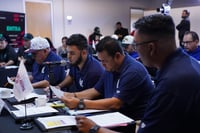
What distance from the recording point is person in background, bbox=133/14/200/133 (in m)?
1.02

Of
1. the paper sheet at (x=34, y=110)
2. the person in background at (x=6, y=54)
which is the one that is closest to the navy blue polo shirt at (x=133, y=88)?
the paper sheet at (x=34, y=110)

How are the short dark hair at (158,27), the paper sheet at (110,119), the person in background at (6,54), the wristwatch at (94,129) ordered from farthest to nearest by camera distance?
the person in background at (6,54), the paper sheet at (110,119), the wristwatch at (94,129), the short dark hair at (158,27)

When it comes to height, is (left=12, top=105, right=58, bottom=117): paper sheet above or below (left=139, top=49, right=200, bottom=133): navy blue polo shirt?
below

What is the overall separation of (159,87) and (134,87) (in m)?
0.79

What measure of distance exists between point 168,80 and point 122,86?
84 centimetres

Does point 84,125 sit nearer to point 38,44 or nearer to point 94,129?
point 94,129

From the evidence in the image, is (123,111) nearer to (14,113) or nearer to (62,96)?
(62,96)

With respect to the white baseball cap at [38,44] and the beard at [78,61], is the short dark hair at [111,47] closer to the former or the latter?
the beard at [78,61]

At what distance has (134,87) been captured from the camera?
Result: 1.86 meters

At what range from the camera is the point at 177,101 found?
102 centimetres

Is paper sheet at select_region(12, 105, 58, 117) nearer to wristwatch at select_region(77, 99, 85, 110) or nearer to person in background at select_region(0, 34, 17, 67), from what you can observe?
wristwatch at select_region(77, 99, 85, 110)

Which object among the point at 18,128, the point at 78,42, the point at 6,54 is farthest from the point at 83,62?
the point at 6,54

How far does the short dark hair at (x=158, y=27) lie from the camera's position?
113 centimetres

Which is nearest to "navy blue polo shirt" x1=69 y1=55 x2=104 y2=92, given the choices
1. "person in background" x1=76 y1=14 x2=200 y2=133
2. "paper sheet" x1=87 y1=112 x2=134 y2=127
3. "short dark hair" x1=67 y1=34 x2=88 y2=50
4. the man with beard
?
the man with beard
